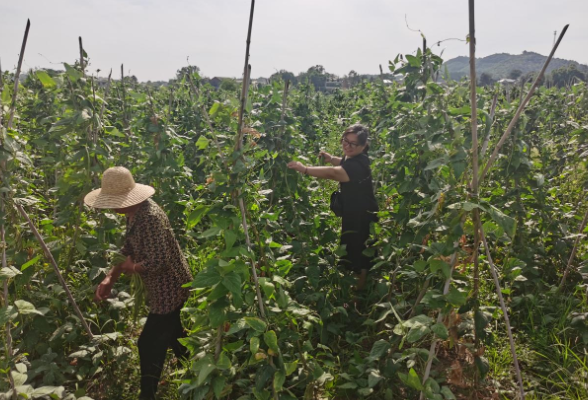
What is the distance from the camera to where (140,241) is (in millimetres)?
2271

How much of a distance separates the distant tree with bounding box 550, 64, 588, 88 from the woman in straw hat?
6.62m

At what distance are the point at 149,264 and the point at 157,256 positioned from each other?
0.21 ft

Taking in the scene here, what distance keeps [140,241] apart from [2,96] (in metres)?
1.03

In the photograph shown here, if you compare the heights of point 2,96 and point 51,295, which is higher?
point 2,96

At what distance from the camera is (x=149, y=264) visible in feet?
7.43

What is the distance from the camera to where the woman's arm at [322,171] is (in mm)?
3033

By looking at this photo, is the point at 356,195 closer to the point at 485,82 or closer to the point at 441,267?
the point at 441,267

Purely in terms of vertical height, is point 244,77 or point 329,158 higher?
point 244,77

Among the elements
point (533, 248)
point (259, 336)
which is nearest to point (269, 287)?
point (259, 336)

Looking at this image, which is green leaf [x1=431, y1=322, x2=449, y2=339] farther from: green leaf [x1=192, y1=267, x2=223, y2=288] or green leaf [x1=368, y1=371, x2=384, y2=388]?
green leaf [x1=192, y1=267, x2=223, y2=288]

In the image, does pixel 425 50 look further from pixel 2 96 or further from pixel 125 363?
pixel 125 363

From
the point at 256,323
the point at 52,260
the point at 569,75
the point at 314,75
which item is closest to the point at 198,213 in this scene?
the point at 256,323

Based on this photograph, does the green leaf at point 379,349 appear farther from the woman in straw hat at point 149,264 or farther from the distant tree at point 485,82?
the distant tree at point 485,82

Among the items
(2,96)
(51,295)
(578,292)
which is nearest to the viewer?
(2,96)
